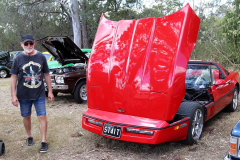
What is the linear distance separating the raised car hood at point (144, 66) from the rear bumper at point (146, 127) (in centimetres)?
10

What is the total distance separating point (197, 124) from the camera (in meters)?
3.88

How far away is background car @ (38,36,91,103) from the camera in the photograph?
6.63 m

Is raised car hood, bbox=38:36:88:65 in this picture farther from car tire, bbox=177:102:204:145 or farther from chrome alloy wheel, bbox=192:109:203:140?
chrome alloy wheel, bbox=192:109:203:140

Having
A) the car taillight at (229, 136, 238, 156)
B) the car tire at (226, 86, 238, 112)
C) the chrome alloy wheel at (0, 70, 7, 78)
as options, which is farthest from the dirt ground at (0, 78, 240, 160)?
the chrome alloy wheel at (0, 70, 7, 78)

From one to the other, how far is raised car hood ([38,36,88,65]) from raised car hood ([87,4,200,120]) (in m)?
2.80

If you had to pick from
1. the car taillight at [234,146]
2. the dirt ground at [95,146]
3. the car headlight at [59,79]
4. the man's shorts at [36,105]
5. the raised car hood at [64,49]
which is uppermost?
the raised car hood at [64,49]

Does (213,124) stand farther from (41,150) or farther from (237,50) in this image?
(237,50)

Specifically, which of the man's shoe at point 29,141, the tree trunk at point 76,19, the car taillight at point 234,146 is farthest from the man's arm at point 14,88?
the tree trunk at point 76,19

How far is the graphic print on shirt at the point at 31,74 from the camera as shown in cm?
351

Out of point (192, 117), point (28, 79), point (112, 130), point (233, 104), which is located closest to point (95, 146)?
point (112, 130)

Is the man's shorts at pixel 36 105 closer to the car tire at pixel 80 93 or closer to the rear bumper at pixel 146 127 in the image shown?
the rear bumper at pixel 146 127

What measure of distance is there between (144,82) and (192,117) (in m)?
0.94

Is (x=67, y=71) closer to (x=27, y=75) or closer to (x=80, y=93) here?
(x=80, y=93)

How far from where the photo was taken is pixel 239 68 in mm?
11008
